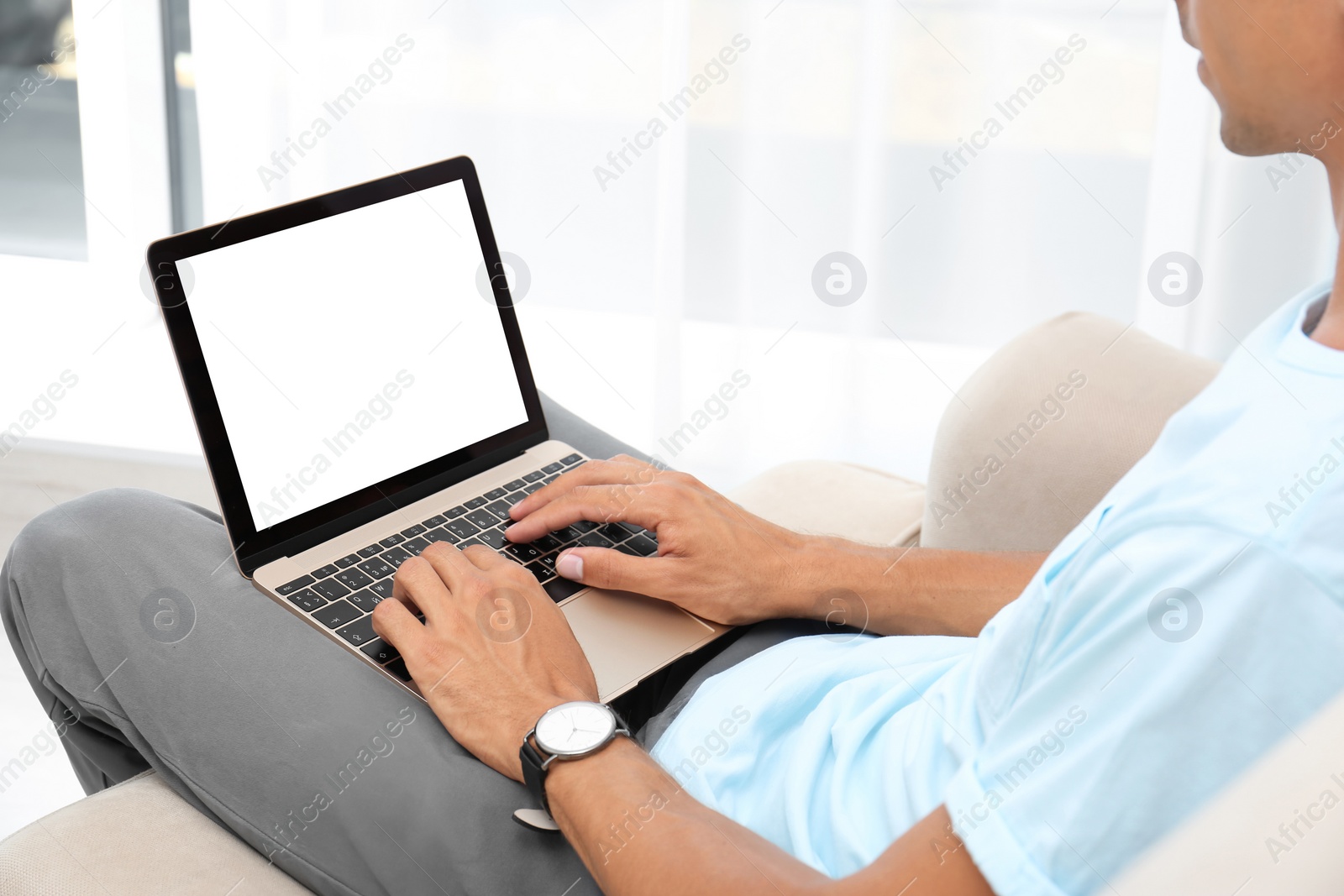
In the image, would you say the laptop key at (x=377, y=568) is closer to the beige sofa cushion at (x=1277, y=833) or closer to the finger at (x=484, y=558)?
the finger at (x=484, y=558)

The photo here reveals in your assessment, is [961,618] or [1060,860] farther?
[961,618]

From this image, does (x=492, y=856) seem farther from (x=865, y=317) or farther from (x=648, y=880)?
(x=865, y=317)

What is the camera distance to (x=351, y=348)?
100 cm

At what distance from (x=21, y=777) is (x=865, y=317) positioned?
160 centimetres

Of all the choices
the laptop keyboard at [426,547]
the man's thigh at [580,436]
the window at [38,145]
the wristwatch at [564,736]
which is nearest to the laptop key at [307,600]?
the laptop keyboard at [426,547]

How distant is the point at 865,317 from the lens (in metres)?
2.20

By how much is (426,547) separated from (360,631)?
129mm

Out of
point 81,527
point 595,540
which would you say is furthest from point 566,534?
point 81,527

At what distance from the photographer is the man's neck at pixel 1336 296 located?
1.83 feet

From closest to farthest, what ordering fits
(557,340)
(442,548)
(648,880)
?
1. (648,880)
2. (442,548)
3. (557,340)

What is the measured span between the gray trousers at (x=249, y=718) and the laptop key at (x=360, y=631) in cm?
2

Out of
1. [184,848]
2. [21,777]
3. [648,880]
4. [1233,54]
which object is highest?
[1233,54]

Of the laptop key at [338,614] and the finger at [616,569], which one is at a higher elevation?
the finger at [616,569]

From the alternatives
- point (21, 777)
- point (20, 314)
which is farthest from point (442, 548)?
point (20, 314)
